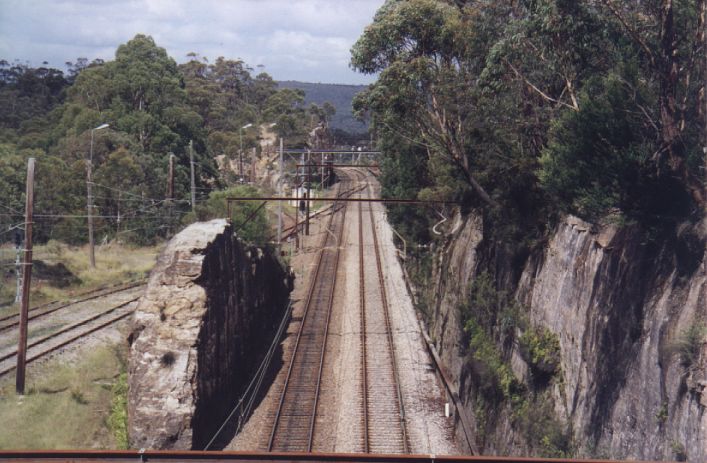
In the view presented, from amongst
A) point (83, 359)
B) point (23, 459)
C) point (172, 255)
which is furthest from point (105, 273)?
point (23, 459)

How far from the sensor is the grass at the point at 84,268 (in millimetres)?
29094

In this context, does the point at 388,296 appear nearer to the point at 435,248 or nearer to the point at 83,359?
the point at 435,248

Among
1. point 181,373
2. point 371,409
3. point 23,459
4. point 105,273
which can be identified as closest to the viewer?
point 23,459

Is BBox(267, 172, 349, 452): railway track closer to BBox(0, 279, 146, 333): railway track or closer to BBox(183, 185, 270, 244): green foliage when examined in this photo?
BBox(183, 185, 270, 244): green foliage

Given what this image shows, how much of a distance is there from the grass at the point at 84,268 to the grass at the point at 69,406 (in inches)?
319

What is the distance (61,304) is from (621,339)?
23.5 metres

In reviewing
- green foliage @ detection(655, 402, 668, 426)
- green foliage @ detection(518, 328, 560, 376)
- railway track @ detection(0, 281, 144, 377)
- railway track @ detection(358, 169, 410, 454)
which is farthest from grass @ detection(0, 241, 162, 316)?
green foliage @ detection(655, 402, 668, 426)

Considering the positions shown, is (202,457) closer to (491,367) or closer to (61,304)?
(491,367)

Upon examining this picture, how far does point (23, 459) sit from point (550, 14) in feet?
35.6

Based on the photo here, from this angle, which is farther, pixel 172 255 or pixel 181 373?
pixel 172 255

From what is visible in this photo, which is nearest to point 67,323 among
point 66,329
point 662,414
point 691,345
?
point 66,329

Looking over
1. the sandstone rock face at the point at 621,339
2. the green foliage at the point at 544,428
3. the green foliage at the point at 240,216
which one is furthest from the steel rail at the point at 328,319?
the green foliage at the point at 544,428

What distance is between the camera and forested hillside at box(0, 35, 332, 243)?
39.5 m

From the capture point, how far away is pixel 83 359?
67.5 ft
